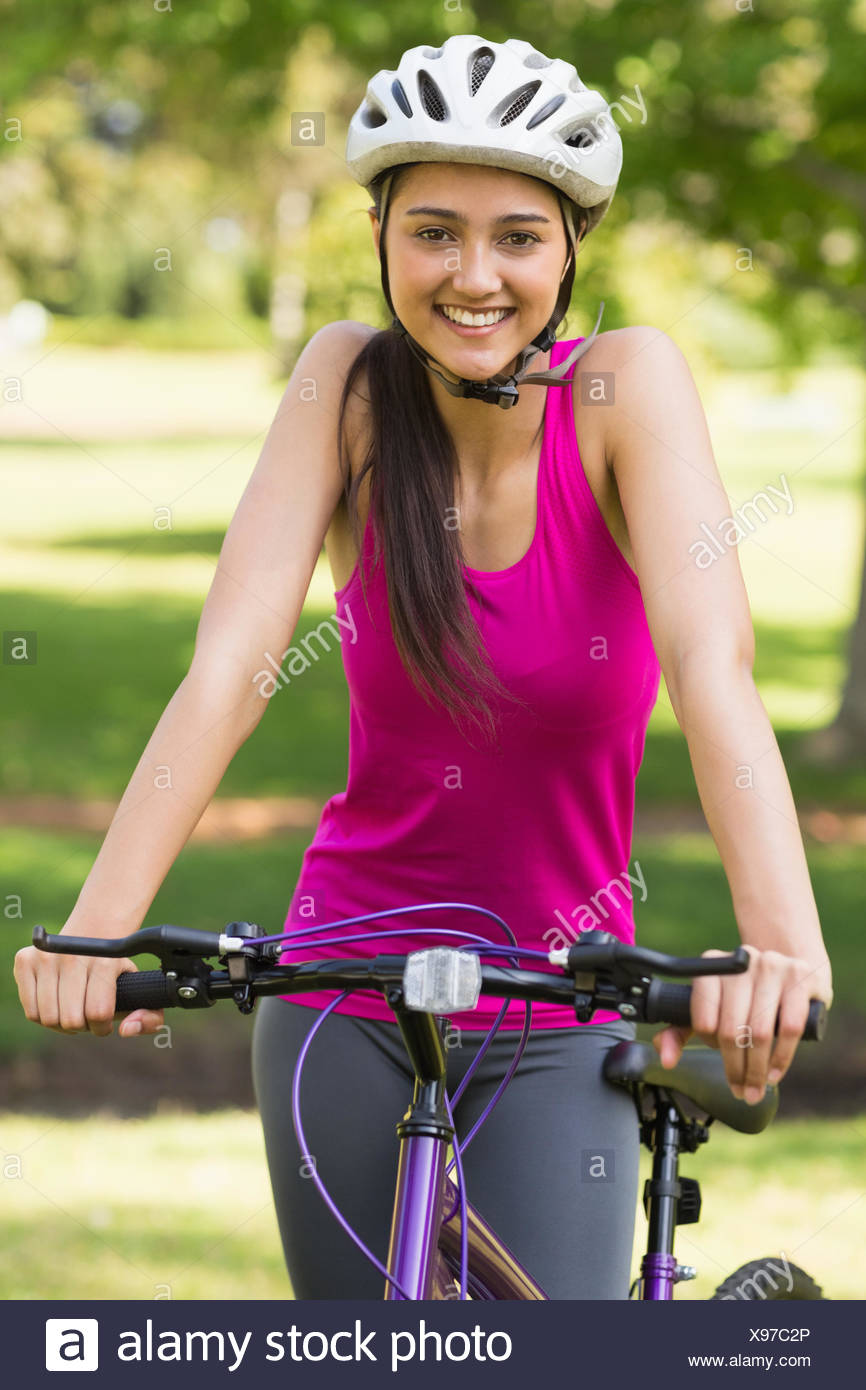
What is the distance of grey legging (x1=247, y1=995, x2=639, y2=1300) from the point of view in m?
2.42

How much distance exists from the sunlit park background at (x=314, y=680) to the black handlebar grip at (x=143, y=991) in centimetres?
282

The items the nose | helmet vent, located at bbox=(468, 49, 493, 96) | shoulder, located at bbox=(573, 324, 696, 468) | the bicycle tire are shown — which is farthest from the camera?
the bicycle tire

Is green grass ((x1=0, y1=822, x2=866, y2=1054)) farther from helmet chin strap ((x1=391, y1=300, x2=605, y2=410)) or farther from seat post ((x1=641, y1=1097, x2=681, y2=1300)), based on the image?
helmet chin strap ((x1=391, y1=300, x2=605, y2=410))

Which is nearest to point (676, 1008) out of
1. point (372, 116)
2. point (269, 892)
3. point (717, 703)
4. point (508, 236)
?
point (717, 703)

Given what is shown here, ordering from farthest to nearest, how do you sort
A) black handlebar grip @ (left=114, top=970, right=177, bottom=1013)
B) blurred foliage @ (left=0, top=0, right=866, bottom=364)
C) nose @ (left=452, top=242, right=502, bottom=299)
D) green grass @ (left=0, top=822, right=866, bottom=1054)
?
blurred foliage @ (left=0, top=0, right=866, bottom=364) → green grass @ (left=0, top=822, right=866, bottom=1054) → nose @ (left=452, top=242, right=502, bottom=299) → black handlebar grip @ (left=114, top=970, right=177, bottom=1013)

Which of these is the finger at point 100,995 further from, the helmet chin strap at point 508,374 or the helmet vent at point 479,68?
the helmet vent at point 479,68

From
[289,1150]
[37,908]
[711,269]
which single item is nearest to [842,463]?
[711,269]

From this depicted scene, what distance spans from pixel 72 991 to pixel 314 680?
55.8 feet

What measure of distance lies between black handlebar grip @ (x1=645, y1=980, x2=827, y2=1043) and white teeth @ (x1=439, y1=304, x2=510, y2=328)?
101cm

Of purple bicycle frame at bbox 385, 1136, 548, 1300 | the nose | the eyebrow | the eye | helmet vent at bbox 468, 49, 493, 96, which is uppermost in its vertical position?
helmet vent at bbox 468, 49, 493, 96

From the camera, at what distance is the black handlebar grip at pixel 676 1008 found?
1791 mm
